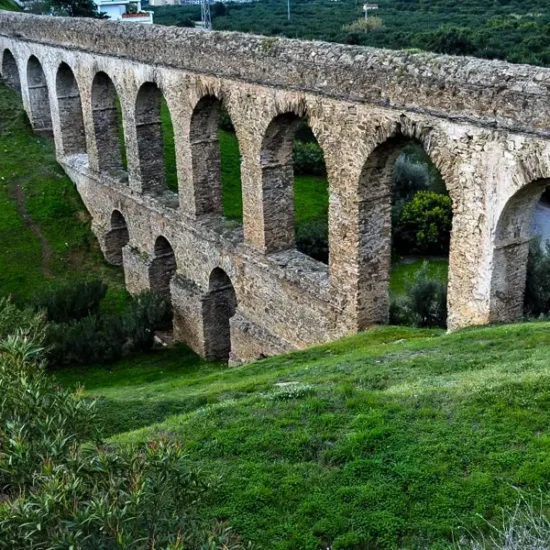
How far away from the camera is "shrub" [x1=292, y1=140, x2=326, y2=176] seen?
3036 cm

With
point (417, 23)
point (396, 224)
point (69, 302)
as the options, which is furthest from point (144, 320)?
point (417, 23)

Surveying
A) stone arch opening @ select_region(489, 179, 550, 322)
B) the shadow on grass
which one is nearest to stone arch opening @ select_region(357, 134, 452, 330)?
stone arch opening @ select_region(489, 179, 550, 322)

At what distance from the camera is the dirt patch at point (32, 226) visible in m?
21.9

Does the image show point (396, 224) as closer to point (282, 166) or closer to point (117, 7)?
point (282, 166)

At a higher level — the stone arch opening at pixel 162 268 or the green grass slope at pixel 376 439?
the green grass slope at pixel 376 439

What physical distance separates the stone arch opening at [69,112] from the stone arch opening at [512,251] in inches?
667

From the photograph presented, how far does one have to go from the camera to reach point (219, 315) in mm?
18266

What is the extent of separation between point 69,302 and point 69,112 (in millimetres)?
8464

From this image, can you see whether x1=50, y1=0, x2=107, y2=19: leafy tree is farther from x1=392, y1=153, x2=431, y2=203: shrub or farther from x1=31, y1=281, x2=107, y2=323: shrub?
x1=31, y1=281, x2=107, y2=323: shrub

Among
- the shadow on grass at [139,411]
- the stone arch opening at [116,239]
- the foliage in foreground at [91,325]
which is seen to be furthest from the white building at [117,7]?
the shadow on grass at [139,411]

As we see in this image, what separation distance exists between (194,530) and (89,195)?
19749 mm

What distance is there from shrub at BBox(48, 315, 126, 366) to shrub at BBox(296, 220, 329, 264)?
682 centimetres

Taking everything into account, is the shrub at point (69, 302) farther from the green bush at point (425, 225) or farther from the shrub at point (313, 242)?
the green bush at point (425, 225)

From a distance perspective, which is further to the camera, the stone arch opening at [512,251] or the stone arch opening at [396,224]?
the stone arch opening at [396,224]
